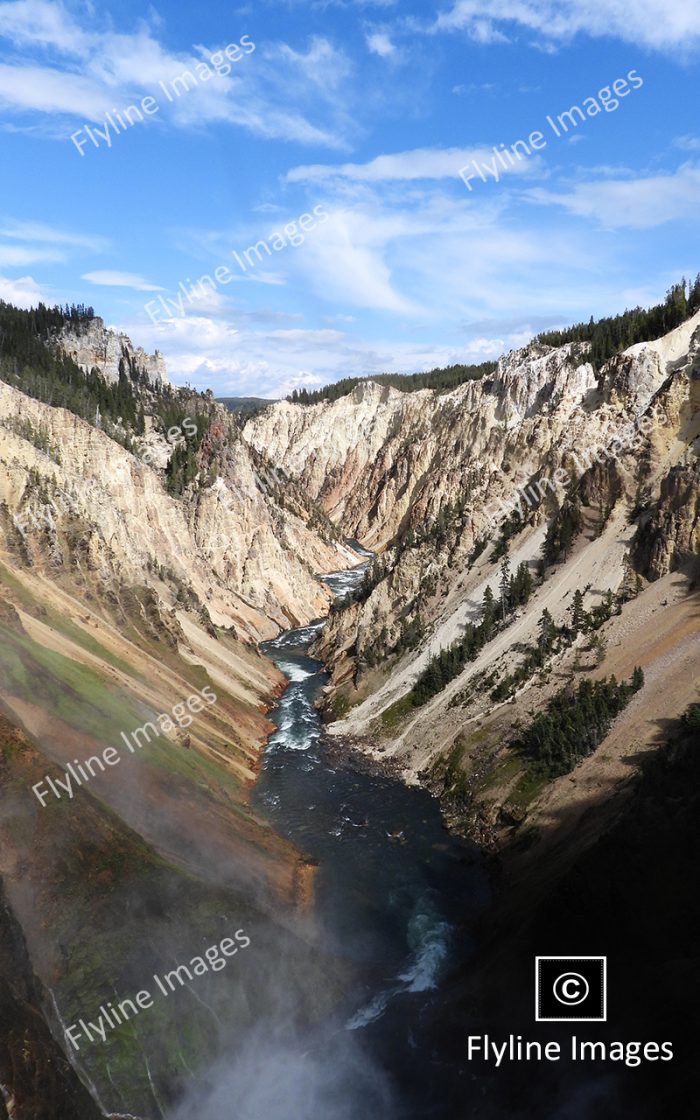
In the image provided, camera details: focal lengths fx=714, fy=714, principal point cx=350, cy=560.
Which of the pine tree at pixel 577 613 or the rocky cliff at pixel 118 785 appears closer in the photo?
the rocky cliff at pixel 118 785

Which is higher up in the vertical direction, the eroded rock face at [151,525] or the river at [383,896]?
the eroded rock face at [151,525]

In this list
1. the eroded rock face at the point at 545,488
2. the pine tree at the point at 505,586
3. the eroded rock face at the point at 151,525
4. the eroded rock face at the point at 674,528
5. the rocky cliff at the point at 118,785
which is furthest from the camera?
the pine tree at the point at 505,586

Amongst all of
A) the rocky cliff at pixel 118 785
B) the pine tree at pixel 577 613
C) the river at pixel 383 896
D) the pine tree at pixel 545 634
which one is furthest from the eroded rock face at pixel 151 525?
the pine tree at pixel 577 613

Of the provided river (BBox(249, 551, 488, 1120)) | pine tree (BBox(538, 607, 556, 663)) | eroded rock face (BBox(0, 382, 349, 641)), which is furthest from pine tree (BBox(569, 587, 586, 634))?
eroded rock face (BBox(0, 382, 349, 641))

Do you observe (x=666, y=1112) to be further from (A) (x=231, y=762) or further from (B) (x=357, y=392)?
(B) (x=357, y=392)

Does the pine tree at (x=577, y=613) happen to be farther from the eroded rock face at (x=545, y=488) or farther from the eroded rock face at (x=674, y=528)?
the eroded rock face at (x=674, y=528)

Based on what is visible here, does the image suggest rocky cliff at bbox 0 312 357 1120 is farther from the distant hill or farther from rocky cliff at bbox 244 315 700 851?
the distant hill

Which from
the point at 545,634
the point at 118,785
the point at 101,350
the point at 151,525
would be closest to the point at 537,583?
the point at 545,634
